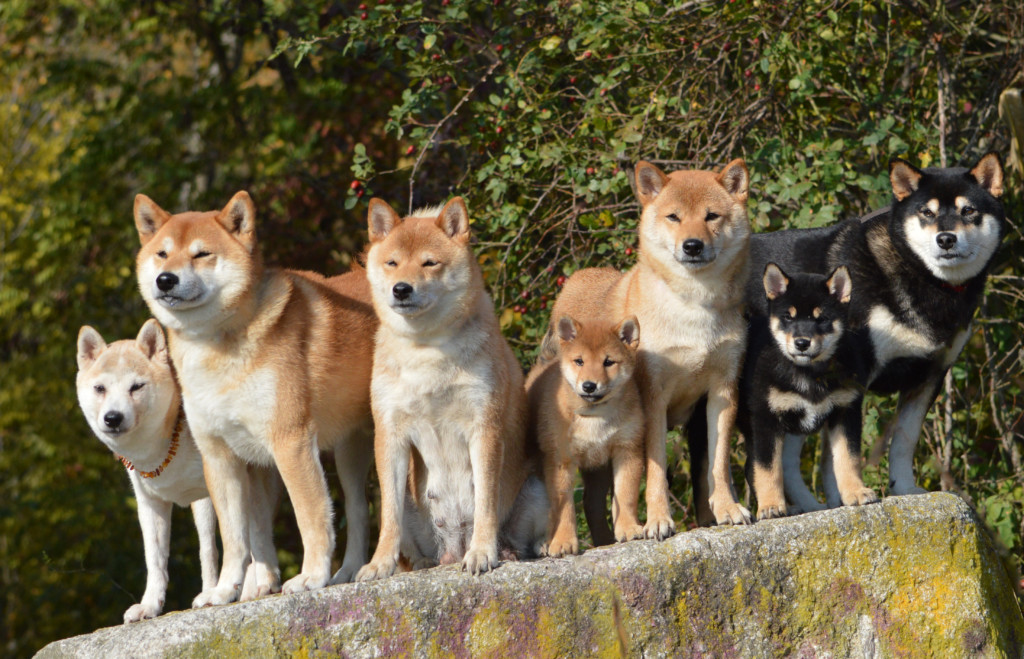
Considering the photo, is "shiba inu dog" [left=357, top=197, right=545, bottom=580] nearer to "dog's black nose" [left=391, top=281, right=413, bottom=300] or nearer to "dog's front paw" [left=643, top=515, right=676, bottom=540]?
"dog's black nose" [left=391, top=281, right=413, bottom=300]

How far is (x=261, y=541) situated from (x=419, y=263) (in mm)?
1718

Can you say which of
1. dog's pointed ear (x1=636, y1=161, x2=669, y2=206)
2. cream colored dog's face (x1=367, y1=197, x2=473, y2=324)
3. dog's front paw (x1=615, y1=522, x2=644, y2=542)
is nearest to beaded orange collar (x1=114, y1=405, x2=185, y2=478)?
cream colored dog's face (x1=367, y1=197, x2=473, y2=324)

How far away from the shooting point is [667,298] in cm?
578

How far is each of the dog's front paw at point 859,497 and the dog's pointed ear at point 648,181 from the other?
1.88 m

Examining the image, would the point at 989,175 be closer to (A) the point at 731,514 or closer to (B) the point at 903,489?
(B) the point at 903,489

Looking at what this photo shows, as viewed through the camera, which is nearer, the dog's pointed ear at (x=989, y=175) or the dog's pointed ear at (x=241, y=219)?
the dog's pointed ear at (x=241, y=219)

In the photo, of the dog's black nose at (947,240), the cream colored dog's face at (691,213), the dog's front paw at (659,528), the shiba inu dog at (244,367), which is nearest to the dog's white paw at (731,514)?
the dog's front paw at (659,528)

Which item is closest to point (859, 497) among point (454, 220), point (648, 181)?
point (648, 181)

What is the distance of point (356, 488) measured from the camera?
20.1 feet

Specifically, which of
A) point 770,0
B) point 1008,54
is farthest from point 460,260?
point 1008,54

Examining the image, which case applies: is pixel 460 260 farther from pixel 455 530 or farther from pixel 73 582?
pixel 73 582

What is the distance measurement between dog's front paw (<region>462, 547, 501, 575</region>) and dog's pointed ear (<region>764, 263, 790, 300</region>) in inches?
76.5

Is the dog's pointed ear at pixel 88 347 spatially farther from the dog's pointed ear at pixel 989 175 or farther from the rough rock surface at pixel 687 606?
the dog's pointed ear at pixel 989 175

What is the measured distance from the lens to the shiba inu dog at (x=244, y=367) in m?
5.28
